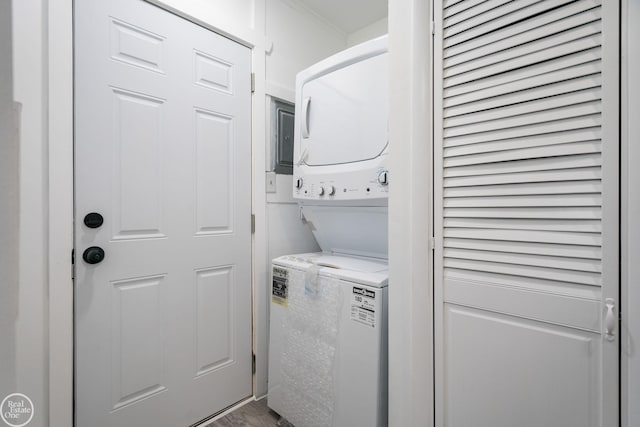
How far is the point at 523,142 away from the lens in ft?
3.25

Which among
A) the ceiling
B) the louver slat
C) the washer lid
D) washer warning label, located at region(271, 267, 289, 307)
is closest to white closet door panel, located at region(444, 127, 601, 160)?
the louver slat

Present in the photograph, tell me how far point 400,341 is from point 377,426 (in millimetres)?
414

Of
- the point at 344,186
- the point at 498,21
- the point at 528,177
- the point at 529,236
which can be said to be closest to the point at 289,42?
the point at 344,186

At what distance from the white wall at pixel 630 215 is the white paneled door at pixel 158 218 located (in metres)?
1.64

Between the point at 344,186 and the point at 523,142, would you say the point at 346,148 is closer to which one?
the point at 344,186

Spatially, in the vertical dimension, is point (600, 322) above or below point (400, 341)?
above

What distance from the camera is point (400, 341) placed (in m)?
1.17

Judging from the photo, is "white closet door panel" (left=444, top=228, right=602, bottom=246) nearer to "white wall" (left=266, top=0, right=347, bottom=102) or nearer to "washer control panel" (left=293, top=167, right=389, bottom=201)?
"washer control panel" (left=293, top=167, right=389, bottom=201)

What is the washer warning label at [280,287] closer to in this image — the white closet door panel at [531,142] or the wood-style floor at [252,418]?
the wood-style floor at [252,418]

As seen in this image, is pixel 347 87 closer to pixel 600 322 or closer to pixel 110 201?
pixel 110 201

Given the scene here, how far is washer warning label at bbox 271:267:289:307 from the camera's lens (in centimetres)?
165

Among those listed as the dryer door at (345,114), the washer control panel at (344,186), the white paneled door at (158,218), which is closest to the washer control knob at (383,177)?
the washer control panel at (344,186)

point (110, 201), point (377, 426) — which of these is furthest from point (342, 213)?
point (110, 201)

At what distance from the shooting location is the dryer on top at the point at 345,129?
144 cm
